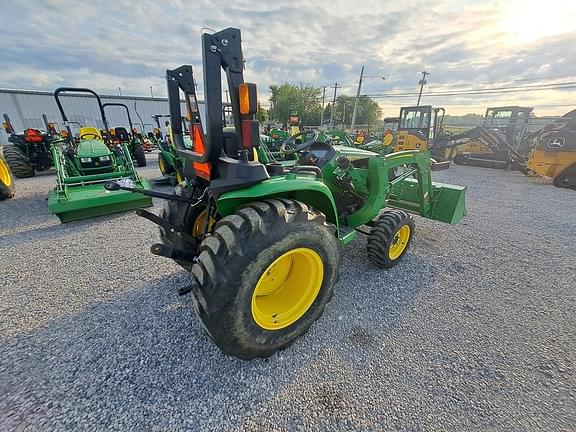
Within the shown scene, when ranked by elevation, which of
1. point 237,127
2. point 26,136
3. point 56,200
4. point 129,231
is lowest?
point 129,231

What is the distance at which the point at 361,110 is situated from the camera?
173ft

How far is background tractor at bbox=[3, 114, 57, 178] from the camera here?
300 inches

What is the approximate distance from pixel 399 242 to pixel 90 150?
6437mm

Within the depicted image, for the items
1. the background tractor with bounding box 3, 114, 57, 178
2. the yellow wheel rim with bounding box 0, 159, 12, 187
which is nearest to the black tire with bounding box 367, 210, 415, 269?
the yellow wheel rim with bounding box 0, 159, 12, 187

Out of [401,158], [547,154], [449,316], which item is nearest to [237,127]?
[401,158]

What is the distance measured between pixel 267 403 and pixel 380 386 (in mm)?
744

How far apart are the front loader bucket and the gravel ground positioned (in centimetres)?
95

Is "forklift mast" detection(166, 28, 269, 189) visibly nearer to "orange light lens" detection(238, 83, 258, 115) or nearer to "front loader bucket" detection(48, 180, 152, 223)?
"orange light lens" detection(238, 83, 258, 115)

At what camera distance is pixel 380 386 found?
1705mm

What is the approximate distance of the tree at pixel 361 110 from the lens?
1908 inches

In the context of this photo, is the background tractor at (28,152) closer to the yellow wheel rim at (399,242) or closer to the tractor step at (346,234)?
the tractor step at (346,234)

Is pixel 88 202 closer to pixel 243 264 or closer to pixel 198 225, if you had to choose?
pixel 198 225

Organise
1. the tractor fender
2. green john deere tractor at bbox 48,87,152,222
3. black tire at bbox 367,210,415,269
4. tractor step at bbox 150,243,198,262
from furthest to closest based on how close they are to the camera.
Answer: green john deere tractor at bbox 48,87,152,222
black tire at bbox 367,210,415,269
tractor step at bbox 150,243,198,262
the tractor fender

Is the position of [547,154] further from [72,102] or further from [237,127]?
[72,102]
